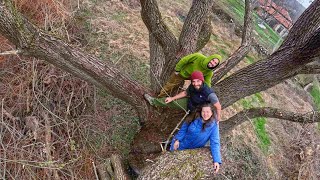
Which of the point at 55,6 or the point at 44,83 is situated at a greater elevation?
the point at 55,6

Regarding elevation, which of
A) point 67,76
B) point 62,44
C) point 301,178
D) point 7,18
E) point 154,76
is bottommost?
point 301,178

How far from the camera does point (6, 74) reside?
5062 mm

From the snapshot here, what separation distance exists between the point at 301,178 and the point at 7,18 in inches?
287

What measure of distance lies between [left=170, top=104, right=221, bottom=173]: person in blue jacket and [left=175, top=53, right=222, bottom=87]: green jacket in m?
0.47

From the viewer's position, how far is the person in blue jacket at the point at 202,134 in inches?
144

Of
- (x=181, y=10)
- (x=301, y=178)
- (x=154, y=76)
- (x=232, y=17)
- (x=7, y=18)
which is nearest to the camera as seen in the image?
(x=7, y=18)

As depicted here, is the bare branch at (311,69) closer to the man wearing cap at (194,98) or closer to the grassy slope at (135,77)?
the man wearing cap at (194,98)

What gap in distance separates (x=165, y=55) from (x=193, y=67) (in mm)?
855

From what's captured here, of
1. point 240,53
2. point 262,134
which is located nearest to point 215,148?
point 240,53

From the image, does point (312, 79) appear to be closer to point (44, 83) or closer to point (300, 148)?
point (300, 148)

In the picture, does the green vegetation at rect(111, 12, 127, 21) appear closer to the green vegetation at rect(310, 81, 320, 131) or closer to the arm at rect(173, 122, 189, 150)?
the arm at rect(173, 122, 189, 150)

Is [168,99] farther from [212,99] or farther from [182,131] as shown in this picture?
[212,99]

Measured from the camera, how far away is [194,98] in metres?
4.01

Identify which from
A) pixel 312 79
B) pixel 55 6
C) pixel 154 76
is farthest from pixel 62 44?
pixel 312 79
